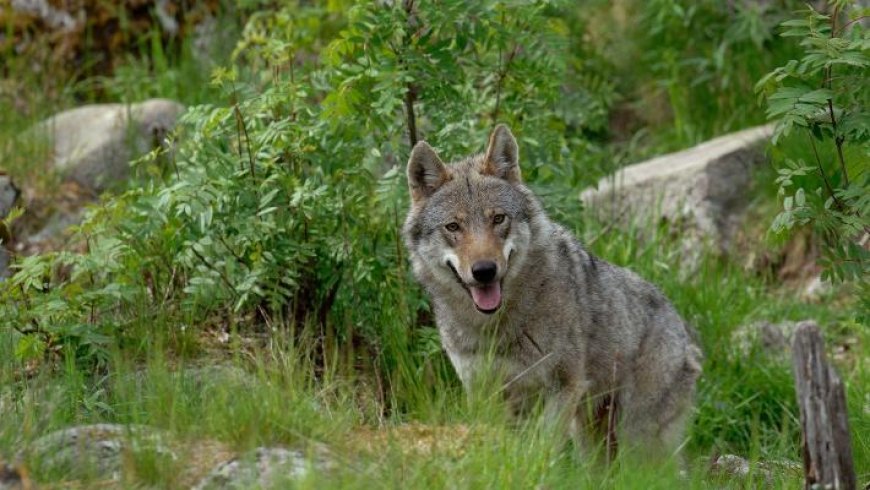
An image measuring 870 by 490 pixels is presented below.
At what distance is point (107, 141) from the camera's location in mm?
10531

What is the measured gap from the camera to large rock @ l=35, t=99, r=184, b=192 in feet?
34.2

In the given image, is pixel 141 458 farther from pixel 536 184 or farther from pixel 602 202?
pixel 602 202

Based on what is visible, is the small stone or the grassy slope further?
the small stone

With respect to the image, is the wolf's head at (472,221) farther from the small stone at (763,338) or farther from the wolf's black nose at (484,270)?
the small stone at (763,338)

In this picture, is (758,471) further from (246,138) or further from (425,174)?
(246,138)

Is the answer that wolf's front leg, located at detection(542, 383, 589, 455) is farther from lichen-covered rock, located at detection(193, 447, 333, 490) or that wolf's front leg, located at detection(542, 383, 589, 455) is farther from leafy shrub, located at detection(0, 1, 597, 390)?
lichen-covered rock, located at detection(193, 447, 333, 490)

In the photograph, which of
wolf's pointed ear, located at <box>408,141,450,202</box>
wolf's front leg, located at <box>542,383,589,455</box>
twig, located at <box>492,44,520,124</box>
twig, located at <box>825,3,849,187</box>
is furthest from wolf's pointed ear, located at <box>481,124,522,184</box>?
twig, located at <box>825,3,849,187</box>

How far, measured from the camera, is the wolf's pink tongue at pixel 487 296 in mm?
6273

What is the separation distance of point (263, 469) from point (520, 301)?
219cm

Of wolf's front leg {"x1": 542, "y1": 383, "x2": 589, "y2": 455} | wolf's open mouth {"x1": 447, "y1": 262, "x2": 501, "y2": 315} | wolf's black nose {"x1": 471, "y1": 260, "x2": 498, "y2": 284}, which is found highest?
wolf's black nose {"x1": 471, "y1": 260, "x2": 498, "y2": 284}

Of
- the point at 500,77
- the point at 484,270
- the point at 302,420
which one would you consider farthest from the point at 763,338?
the point at 302,420

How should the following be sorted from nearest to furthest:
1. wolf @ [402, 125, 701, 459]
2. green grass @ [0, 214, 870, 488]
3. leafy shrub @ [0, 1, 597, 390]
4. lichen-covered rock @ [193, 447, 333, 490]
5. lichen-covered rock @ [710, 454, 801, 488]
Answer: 1. lichen-covered rock @ [193, 447, 333, 490]
2. green grass @ [0, 214, 870, 488]
3. lichen-covered rock @ [710, 454, 801, 488]
4. wolf @ [402, 125, 701, 459]
5. leafy shrub @ [0, 1, 597, 390]

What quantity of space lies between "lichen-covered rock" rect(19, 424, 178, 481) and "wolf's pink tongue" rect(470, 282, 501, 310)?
6.15 feet

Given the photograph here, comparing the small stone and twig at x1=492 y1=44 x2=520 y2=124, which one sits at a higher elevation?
twig at x1=492 y1=44 x2=520 y2=124
